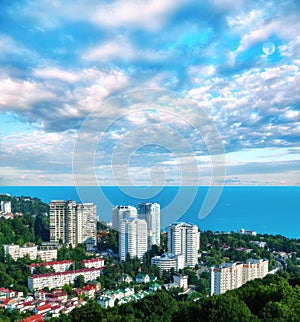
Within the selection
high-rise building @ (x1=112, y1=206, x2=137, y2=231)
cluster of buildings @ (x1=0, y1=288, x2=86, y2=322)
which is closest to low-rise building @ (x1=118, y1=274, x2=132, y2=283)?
high-rise building @ (x1=112, y1=206, x2=137, y2=231)

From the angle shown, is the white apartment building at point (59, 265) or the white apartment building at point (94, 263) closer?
the white apartment building at point (59, 265)

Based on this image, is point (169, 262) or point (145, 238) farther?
point (145, 238)

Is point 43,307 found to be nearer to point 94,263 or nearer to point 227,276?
point 94,263

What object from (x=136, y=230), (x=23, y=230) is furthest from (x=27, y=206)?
(x=136, y=230)

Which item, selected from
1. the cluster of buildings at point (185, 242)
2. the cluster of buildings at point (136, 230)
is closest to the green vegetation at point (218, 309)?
the cluster of buildings at point (136, 230)

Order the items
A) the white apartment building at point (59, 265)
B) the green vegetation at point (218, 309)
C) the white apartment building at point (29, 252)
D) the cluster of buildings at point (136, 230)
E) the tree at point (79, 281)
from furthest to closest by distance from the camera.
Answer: the cluster of buildings at point (136, 230) → the white apartment building at point (29, 252) → the white apartment building at point (59, 265) → the tree at point (79, 281) → the green vegetation at point (218, 309)

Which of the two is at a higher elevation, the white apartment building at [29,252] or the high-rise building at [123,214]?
the high-rise building at [123,214]

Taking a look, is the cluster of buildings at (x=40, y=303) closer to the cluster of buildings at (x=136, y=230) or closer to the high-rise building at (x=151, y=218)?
the cluster of buildings at (x=136, y=230)

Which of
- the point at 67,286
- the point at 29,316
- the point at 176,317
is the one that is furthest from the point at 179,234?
the point at 176,317
